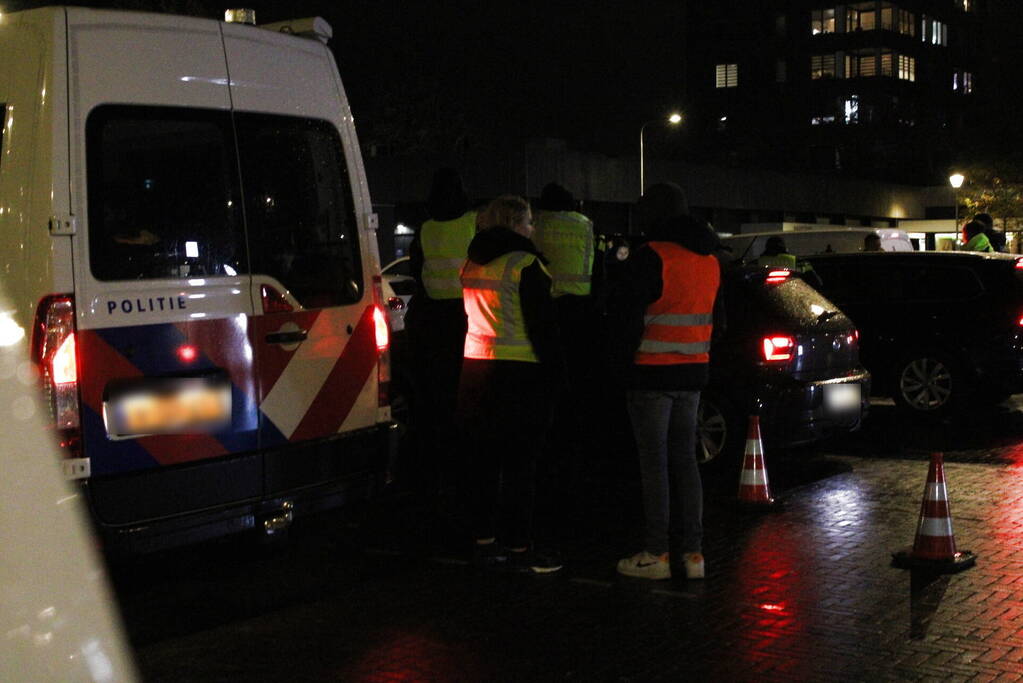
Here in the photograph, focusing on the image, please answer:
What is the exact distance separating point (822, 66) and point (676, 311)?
94.1m

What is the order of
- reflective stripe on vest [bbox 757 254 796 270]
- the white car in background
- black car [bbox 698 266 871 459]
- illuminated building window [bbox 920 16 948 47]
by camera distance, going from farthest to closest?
illuminated building window [bbox 920 16 948 47], reflective stripe on vest [bbox 757 254 796 270], the white car in background, black car [bbox 698 266 871 459]

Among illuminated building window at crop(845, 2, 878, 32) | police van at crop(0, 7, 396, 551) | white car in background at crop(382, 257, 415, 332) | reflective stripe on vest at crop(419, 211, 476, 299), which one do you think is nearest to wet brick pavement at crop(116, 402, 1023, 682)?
police van at crop(0, 7, 396, 551)

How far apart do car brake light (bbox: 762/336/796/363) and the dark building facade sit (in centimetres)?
7951

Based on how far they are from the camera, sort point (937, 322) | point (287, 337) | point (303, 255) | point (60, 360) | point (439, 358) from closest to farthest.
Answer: point (60, 360), point (287, 337), point (303, 255), point (439, 358), point (937, 322)

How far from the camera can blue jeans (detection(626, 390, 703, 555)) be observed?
21.5 feet

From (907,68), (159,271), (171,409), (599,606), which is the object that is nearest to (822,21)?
(907,68)

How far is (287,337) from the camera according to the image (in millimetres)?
6277

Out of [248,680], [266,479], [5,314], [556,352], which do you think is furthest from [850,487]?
[5,314]

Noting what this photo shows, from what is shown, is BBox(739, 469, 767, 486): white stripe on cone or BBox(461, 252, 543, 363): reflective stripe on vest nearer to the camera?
BBox(461, 252, 543, 363): reflective stripe on vest

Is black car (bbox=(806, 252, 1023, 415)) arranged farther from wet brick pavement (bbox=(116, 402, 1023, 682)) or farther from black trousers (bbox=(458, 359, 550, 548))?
black trousers (bbox=(458, 359, 550, 548))

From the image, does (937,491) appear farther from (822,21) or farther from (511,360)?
(822,21)

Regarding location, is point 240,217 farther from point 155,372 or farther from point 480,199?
point 480,199

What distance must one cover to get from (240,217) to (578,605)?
2434 mm

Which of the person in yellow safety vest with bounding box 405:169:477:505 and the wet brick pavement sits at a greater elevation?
the person in yellow safety vest with bounding box 405:169:477:505
